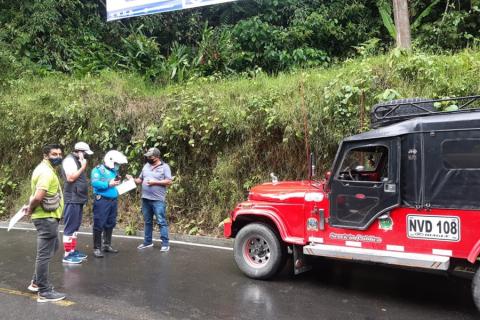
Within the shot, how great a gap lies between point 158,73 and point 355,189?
32.9ft

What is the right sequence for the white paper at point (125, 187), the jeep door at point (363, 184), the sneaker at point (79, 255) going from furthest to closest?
1. the white paper at point (125, 187)
2. the sneaker at point (79, 255)
3. the jeep door at point (363, 184)

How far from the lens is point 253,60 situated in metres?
14.6

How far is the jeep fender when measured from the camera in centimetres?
594

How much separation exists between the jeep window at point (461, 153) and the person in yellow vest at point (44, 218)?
441cm

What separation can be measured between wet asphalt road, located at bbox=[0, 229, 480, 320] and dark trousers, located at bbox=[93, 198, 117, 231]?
58 centimetres

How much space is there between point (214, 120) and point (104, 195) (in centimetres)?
297

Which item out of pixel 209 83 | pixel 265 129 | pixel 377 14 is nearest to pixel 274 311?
pixel 265 129

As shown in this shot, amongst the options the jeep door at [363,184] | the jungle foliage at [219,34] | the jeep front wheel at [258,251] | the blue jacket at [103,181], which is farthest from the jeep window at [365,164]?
the jungle foliage at [219,34]

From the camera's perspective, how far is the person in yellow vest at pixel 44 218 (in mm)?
5609

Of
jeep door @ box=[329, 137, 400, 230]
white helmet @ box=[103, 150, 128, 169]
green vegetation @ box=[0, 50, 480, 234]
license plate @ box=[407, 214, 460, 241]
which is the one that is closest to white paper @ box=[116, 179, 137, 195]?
white helmet @ box=[103, 150, 128, 169]

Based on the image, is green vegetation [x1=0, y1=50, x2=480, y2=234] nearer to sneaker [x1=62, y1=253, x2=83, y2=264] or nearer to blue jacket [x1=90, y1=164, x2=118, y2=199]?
blue jacket [x1=90, y1=164, x2=118, y2=199]

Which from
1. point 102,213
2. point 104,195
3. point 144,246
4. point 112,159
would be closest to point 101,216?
point 102,213

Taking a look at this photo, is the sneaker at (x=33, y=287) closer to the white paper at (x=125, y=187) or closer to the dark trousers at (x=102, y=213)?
the dark trousers at (x=102, y=213)

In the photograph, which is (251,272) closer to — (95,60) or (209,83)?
(209,83)
